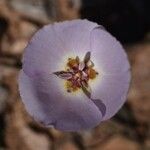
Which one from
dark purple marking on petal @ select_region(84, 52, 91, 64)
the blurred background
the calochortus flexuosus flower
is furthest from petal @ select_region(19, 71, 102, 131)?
the blurred background

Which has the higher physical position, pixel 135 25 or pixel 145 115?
pixel 135 25

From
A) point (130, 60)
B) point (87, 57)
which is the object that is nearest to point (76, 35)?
point (87, 57)

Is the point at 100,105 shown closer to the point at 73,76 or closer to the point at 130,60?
the point at 73,76

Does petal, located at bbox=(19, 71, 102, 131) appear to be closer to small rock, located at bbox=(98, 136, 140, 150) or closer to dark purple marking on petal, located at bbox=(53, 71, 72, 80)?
dark purple marking on petal, located at bbox=(53, 71, 72, 80)

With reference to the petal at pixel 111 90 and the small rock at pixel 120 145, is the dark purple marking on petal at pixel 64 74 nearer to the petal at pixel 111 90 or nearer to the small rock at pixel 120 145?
the petal at pixel 111 90

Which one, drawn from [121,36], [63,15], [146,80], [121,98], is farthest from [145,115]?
[121,98]

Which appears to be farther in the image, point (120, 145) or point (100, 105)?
point (120, 145)

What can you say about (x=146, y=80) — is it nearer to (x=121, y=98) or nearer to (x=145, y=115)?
(x=145, y=115)
